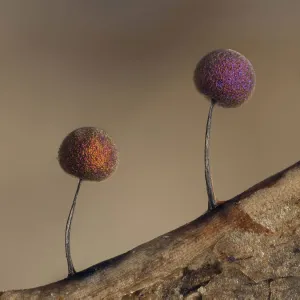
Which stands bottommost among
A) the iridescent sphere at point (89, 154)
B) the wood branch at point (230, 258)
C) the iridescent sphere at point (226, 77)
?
the wood branch at point (230, 258)

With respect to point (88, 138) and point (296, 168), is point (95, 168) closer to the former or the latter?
point (88, 138)

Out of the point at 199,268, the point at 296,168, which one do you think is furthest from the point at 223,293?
the point at 296,168

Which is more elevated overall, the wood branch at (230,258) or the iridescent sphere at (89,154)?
the iridescent sphere at (89,154)

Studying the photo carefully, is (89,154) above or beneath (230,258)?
above

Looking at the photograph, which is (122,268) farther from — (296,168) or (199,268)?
(296,168)

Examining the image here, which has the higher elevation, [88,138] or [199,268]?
[88,138]
